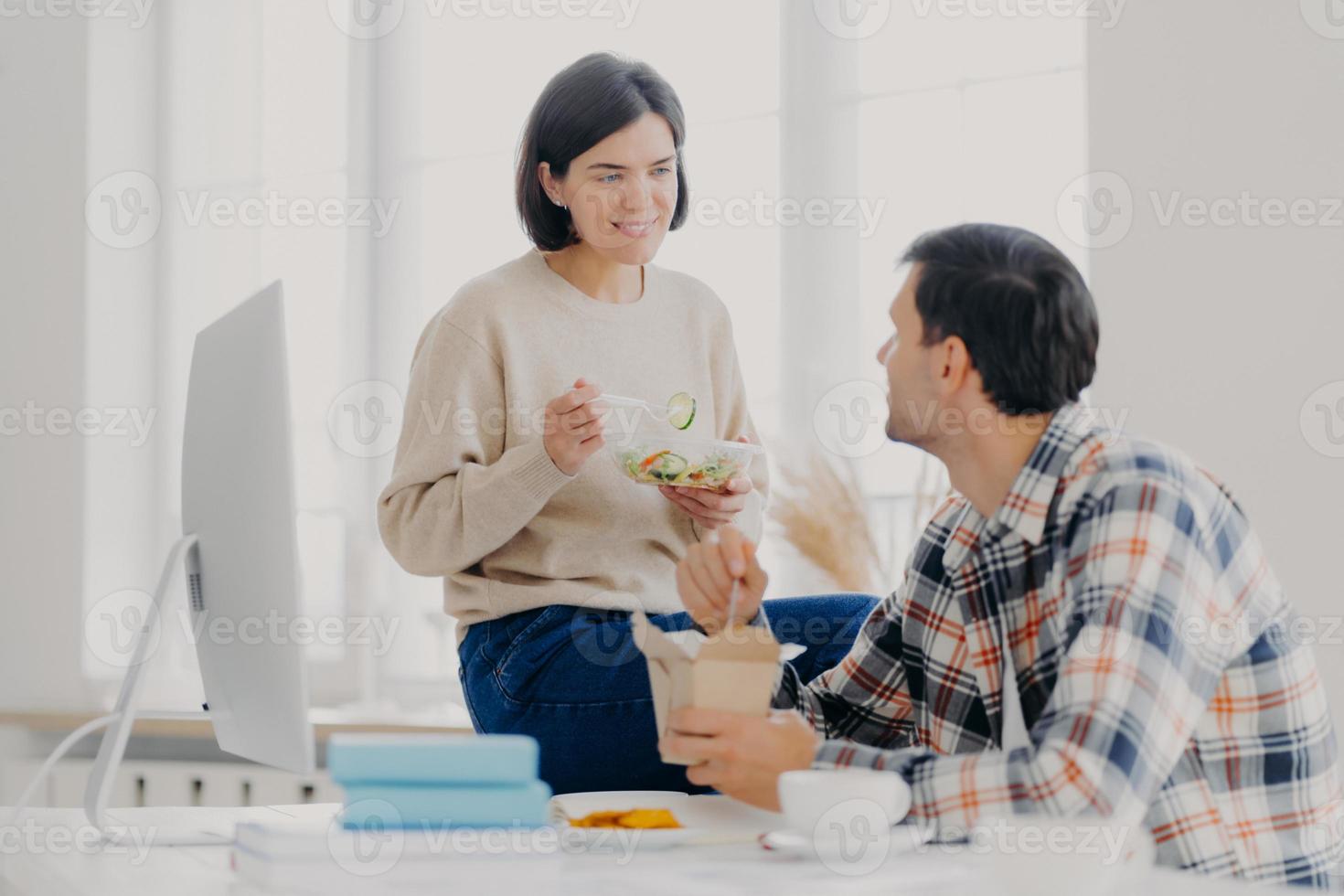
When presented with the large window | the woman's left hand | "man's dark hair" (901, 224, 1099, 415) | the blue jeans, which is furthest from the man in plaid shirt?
the large window

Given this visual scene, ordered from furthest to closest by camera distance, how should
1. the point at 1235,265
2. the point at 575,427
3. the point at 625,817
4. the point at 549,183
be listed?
the point at 1235,265 → the point at 549,183 → the point at 575,427 → the point at 625,817

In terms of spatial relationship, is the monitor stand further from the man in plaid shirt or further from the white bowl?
the white bowl

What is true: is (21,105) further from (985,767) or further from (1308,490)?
(985,767)

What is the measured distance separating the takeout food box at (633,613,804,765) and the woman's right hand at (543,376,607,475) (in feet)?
1.51

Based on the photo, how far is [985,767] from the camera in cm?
116

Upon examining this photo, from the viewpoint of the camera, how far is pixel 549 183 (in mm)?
2059

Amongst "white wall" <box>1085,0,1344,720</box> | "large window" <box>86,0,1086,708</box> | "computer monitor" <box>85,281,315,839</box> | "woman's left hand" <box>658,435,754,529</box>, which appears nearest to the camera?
"computer monitor" <box>85,281,315,839</box>

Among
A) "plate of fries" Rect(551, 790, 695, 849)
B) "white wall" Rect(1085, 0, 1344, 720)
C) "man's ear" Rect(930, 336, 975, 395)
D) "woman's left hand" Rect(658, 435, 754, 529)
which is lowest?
"plate of fries" Rect(551, 790, 695, 849)

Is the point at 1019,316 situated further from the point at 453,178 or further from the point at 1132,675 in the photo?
the point at 453,178

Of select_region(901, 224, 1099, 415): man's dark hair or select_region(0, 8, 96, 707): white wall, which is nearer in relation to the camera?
select_region(901, 224, 1099, 415): man's dark hair

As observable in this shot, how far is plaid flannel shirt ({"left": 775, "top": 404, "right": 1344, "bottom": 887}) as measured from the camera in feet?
3.76

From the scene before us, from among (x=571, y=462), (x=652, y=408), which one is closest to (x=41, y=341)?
(x=652, y=408)

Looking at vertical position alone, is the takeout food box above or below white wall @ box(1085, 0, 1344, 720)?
below

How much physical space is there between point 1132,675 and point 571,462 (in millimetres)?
816
